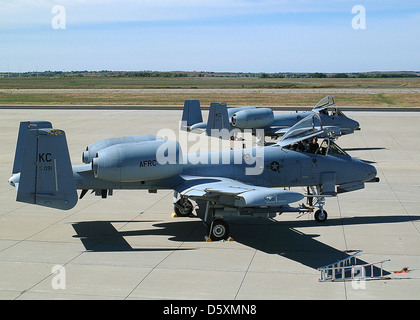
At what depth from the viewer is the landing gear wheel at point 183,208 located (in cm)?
1583

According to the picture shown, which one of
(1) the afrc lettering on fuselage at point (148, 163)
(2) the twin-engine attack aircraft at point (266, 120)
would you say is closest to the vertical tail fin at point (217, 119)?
(2) the twin-engine attack aircraft at point (266, 120)

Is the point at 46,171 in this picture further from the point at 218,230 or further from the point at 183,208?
the point at 183,208

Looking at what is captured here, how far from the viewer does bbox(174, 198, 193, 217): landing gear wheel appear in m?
15.8

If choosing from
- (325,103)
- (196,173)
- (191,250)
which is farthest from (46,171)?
(325,103)

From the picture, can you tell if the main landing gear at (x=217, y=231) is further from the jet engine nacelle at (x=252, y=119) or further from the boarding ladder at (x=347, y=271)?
the jet engine nacelle at (x=252, y=119)

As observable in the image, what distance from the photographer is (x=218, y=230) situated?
13.6m

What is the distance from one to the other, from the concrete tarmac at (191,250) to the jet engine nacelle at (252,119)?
11580 mm

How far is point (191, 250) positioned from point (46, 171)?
4.04 meters

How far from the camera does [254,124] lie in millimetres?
31188

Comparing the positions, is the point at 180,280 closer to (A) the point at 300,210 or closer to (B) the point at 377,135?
(A) the point at 300,210

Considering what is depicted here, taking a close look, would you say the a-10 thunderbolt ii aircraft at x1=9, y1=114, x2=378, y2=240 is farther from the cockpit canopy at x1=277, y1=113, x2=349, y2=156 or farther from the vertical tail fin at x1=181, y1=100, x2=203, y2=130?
the vertical tail fin at x1=181, y1=100, x2=203, y2=130

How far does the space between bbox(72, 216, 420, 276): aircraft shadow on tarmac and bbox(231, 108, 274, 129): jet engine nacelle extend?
1609cm

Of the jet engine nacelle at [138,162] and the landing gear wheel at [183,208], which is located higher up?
the jet engine nacelle at [138,162]

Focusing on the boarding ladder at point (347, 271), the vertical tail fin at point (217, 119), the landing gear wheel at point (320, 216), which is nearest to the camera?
the boarding ladder at point (347, 271)
